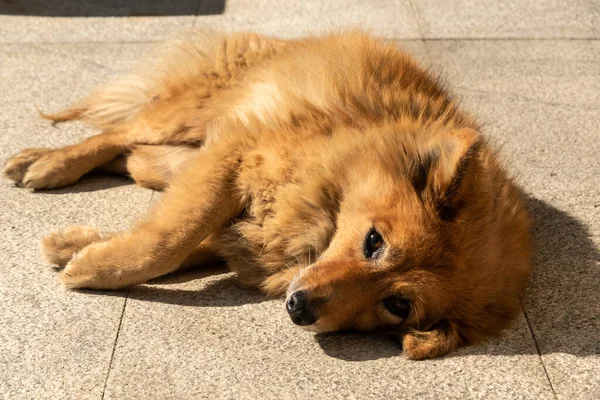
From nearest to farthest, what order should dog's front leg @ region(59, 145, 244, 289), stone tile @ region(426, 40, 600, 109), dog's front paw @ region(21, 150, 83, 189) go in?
dog's front leg @ region(59, 145, 244, 289) → dog's front paw @ region(21, 150, 83, 189) → stone tile @ region(426, 40, 600, 109)

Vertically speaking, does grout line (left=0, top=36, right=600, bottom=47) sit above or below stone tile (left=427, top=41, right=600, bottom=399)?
below

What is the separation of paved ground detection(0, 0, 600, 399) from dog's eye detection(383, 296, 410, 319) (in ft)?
0.64

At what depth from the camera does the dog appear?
10.8ft

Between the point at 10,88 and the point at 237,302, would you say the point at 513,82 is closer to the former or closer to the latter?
the point at 237,302

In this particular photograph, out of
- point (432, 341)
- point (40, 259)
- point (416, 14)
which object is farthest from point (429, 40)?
point (40, 259)

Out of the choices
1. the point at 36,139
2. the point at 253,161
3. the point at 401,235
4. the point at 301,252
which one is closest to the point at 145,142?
the point at 36,139

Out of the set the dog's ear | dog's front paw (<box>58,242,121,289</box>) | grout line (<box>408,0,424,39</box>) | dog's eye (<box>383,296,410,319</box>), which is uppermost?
the dog's ear

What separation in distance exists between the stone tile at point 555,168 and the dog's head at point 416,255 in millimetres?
360

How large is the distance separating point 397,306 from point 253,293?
823 millimetres

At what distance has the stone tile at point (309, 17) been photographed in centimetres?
690

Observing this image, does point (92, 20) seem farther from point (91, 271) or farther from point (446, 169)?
point (446, 169)

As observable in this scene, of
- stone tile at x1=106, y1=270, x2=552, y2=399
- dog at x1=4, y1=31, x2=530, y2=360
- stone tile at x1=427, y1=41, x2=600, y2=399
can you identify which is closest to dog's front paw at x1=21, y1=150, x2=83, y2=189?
dog at x1=4, y1=31, x2=530, y2=360

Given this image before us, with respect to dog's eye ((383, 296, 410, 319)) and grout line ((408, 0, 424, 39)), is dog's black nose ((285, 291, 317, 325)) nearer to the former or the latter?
dog's eye ((383, 296, 410, 319))

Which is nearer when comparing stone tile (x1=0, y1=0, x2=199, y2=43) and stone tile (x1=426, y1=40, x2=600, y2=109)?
stone tile (x1=426, y1=40, x2=600, y2=109)
